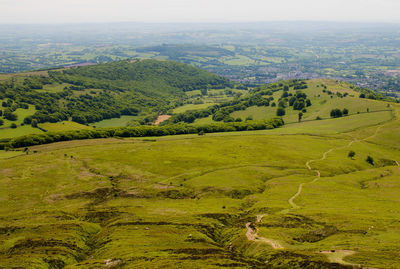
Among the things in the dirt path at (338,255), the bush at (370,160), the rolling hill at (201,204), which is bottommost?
the bush at (370,160)

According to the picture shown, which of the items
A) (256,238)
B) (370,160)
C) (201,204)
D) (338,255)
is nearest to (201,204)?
(201,204)

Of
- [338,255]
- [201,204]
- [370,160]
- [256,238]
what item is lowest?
[370,160]

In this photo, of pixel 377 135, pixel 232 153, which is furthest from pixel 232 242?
pixel 377 135

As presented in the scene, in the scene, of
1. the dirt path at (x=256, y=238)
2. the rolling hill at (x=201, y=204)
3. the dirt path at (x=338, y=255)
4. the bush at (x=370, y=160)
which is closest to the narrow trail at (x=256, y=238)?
the dirt path at (x=256, y=238)

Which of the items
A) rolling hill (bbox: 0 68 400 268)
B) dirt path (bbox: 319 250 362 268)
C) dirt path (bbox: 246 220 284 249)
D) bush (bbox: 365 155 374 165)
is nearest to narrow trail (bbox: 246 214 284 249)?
dirt path (bbox: 246 220 284 249)

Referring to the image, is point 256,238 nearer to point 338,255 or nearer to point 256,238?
point 256,238

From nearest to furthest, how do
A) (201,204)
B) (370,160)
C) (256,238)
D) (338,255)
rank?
(338,255)
(256,238)
(201,204)
(370,160)

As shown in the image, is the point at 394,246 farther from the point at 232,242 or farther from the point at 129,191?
the point at 129,191

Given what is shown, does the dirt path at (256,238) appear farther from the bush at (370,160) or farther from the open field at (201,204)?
the bush at (370,160)
